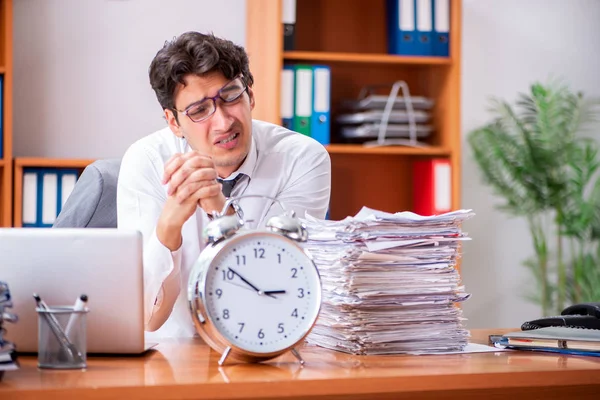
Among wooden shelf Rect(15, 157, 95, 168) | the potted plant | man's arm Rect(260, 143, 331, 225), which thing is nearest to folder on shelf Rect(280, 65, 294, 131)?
wooden shelf Rect(15, 157, 95, 168)

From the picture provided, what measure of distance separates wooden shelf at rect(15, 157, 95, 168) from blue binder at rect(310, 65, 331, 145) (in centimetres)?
95

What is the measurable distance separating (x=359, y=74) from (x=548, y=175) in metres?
1.00

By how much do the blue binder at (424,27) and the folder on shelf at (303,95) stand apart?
0.52 meters

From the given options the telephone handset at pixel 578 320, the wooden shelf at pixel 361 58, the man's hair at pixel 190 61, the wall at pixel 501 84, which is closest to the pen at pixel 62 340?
the telephone handset at pixel 578 320

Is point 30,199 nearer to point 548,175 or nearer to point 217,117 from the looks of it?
point 217,117

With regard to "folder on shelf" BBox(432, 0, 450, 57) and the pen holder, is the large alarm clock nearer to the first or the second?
the pen holder

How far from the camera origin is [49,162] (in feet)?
10.9

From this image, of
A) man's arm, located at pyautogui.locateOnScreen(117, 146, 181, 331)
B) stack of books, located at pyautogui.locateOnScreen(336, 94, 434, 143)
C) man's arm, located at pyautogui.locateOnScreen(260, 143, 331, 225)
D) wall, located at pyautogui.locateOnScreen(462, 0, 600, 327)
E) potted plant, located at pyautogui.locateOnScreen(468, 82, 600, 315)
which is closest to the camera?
man's arm, located at pyautogui.locateOnScreen(117, 146, 181, 331)

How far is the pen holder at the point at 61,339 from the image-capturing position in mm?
1214

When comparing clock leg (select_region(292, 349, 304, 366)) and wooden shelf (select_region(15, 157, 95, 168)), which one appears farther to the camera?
wooden shelf (select_region(15, 157, 95, 168))

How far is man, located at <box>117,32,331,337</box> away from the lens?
203 centimetres

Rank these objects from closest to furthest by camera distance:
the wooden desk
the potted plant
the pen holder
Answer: the wooden desk, the pen holder, the potted plant

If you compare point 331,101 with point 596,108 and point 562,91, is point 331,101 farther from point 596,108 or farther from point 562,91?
point 596,108

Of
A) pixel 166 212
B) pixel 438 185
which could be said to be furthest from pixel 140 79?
pixel 166 212
